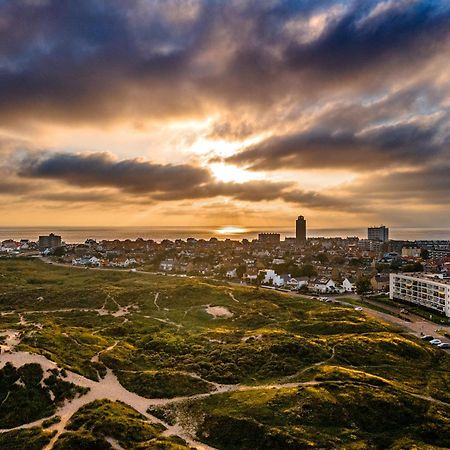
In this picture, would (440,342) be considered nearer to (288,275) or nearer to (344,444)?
(344,444)

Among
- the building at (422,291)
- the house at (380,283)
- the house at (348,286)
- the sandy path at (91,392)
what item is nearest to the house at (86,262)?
the house at (348,286)

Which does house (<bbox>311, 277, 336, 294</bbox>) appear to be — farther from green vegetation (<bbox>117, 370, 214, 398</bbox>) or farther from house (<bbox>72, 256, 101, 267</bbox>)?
house (<bbox>72, 256, 101, 267</bbox>)

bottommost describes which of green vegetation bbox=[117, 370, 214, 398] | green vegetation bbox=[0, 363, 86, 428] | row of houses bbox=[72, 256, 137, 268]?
green vegetation bbox=[117, 370, 214, 398]

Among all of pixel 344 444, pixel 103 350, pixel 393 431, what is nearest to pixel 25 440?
pixel 103 350

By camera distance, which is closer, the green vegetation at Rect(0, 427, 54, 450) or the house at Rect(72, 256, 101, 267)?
the green vegetation at Rect(0, 427, 54, 450)

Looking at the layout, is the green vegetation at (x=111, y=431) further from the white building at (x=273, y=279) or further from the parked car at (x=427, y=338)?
the white building at (x=273, y=279)

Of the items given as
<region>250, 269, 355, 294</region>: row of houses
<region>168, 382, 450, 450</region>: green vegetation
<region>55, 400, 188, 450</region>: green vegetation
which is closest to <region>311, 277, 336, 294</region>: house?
<region>250, 269, 355, 294</region>: row of houses
